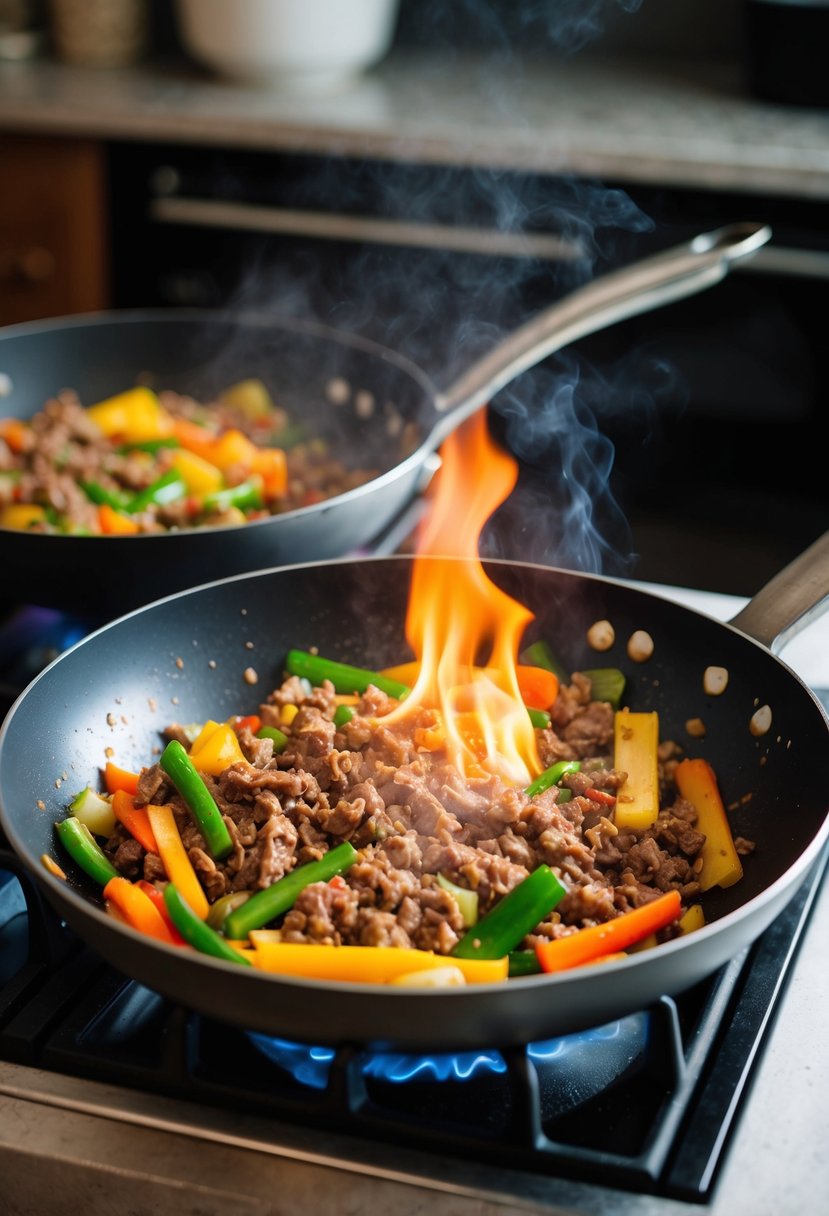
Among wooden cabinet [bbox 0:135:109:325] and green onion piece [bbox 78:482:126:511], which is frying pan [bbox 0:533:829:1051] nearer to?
green onion piece [bbox 78:482:126:511]

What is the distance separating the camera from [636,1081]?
3.53 feet

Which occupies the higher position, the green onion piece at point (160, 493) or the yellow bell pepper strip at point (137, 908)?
the yellow bell pepper strip at point (137, 908)

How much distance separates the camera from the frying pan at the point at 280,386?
158 centimetres

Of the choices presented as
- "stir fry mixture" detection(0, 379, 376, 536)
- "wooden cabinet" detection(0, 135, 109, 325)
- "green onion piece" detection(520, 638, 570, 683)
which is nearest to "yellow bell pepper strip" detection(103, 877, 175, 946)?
"green onion piece" detection(520, 638, 570, 683)

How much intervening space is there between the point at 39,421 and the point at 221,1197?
150cm

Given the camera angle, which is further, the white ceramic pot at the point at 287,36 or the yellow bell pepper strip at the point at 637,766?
the white ceramic pot at the point at 287,36

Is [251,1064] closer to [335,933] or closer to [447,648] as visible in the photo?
[335,933]

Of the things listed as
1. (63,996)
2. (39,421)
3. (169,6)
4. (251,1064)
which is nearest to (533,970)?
(251,1064)

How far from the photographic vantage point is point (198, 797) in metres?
1.28

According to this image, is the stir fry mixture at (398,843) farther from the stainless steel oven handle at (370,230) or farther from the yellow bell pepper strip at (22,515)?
the stainless steel oven handle at (370,230)

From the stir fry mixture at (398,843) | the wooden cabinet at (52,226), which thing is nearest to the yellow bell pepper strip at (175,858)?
the stir fry mixture at (398,843)

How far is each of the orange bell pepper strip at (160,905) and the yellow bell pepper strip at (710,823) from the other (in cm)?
52

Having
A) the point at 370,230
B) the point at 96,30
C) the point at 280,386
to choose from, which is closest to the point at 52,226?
the point at 96,30

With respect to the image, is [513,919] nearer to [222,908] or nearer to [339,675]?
[222,908]
